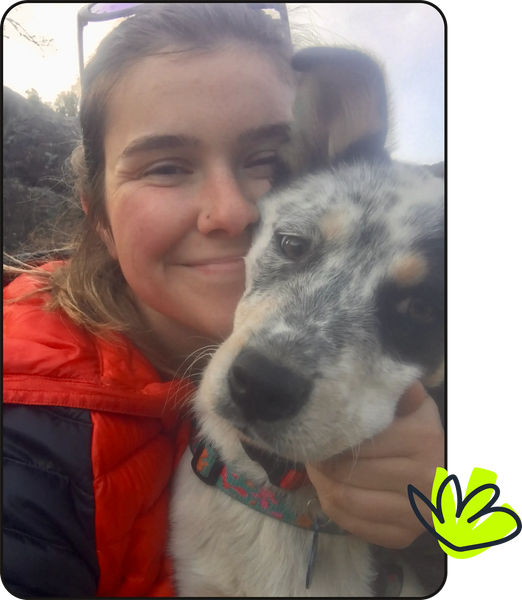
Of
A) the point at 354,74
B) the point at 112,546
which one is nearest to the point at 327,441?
the point at 112,546

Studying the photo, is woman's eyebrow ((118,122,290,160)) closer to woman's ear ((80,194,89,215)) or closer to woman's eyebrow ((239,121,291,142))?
woman's eyebrow ((239,121,291,142))

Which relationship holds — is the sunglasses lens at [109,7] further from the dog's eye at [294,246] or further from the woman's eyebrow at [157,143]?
the dog's eye at [294,246]

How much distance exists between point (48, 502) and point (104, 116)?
1034 mm

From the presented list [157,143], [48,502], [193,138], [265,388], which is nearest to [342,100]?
[193,138]

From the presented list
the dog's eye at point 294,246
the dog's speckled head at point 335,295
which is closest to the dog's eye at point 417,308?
the dog's speckled head at point 335,295

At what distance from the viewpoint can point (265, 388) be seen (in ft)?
3.25

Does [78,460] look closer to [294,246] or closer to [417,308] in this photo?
[294,246]

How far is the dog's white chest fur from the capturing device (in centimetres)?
124

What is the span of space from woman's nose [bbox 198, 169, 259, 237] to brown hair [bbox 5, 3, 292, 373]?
305 millimetres

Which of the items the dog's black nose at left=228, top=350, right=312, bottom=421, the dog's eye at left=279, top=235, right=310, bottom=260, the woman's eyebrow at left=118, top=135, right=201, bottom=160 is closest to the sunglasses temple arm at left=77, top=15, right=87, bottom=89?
the woman's eyebrow at left=118, top=135, right=201, bottom=160

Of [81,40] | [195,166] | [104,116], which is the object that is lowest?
[195,166]

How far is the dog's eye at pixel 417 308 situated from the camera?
1.11 metres

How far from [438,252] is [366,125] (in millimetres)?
379

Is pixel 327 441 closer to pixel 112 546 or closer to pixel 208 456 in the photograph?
pixel 208 456
